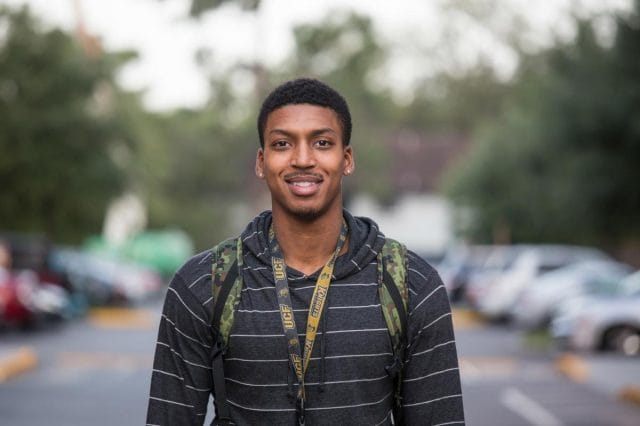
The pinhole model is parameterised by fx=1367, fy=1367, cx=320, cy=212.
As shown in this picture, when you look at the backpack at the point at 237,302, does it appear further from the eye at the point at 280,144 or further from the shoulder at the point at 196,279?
the eye at the point at 280,144

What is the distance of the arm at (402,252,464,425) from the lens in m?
3.45

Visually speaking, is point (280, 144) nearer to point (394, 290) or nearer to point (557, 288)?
point (394, 290)

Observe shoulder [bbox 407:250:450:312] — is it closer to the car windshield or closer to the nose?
the nose

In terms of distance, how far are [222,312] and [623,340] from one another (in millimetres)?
18654

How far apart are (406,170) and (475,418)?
70.3m

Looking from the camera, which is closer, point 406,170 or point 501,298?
point 501,298

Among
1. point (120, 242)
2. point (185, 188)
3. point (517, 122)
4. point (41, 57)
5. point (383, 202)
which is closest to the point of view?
point (41, 57)

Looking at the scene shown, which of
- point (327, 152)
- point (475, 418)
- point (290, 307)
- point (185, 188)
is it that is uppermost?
point (185, 188)

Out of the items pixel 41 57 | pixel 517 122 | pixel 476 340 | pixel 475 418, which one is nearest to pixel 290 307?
pixel 475 418

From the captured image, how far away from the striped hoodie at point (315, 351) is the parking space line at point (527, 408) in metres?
10.0

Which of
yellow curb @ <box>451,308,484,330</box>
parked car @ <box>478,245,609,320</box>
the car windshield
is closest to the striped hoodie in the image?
the car windshield

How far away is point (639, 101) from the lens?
23.6 metres

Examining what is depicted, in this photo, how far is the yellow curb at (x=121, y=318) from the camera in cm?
3312

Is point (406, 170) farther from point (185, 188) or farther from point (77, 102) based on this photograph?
point (77, 102)
